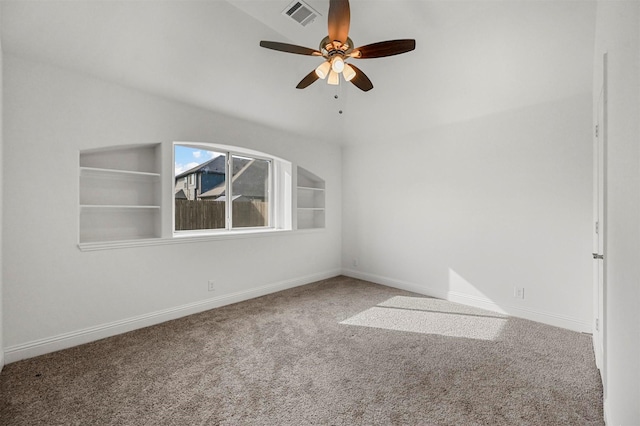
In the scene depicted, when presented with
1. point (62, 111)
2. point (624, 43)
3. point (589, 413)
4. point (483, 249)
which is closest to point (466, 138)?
point (483, 249)

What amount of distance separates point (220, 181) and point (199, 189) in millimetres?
320

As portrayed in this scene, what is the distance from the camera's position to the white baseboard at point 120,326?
8.16 feet

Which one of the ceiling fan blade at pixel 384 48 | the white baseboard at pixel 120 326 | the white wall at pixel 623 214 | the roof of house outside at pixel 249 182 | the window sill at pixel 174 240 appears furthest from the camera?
the roof of house outside at pixel 249 182

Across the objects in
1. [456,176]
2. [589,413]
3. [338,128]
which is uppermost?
[338,128]

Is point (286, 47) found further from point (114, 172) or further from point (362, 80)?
point (114, 172)

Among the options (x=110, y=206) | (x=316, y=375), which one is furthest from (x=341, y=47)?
(x=110, y=206)

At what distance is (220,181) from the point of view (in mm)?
4266

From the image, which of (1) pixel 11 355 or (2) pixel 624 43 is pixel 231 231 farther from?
(2) pixel 624 43

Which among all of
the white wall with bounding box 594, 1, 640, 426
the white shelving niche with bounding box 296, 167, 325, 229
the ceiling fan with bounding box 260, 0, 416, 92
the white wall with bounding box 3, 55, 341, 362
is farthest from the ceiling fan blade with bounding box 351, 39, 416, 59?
the white shelving niche with bounding box 296, 167, 325, 229

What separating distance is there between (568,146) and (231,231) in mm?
4234

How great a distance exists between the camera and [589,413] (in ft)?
6.04

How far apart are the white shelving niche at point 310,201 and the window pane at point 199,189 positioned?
1.37 metres

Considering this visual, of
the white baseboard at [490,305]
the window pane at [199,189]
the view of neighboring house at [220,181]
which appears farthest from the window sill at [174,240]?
the white baseboard at [490,305]

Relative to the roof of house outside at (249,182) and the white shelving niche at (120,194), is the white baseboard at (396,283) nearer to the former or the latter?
the roof of house outside at (249,182)
